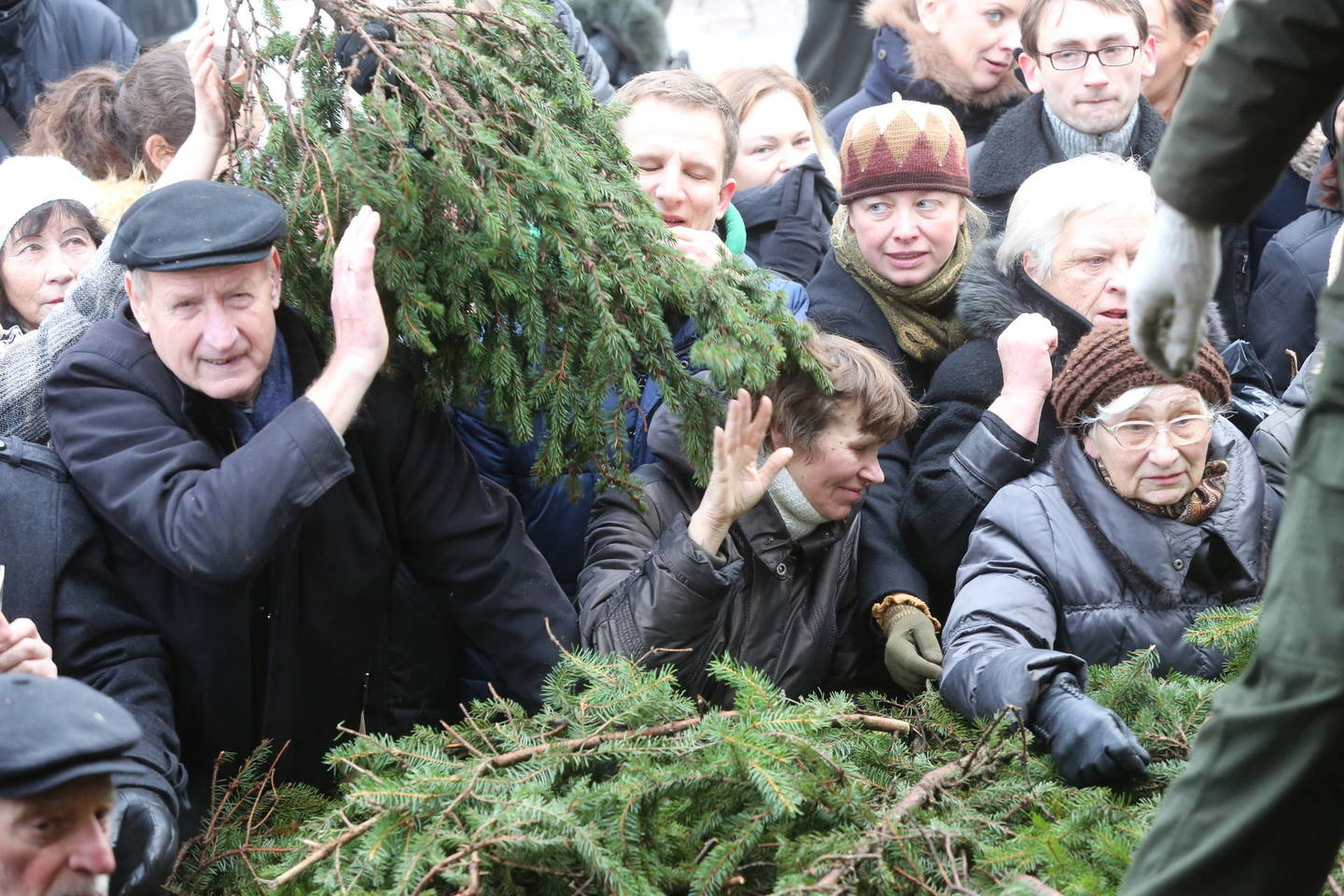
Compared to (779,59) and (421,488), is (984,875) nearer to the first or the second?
(421,488)

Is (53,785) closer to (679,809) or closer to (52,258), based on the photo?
(679,809)

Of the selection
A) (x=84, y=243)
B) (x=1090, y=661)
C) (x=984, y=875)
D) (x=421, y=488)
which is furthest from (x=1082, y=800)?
(x=84, y=243)

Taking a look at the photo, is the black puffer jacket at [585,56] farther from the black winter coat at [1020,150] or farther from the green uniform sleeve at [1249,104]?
the green uniform sleeve at [1249,104]

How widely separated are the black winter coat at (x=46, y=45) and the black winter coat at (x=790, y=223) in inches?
106

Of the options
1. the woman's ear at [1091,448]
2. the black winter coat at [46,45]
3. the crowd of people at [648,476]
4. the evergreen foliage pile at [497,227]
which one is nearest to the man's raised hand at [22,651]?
the crowd of people at [648,476]

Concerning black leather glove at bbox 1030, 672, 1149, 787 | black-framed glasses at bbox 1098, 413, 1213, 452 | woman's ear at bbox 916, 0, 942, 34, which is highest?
woman's ear at bbox 916, 0, 942, 34

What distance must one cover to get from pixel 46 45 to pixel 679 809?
4986 millimetres

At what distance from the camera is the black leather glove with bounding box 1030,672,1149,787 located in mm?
3377

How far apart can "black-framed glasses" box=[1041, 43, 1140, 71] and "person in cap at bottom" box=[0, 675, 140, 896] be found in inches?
155

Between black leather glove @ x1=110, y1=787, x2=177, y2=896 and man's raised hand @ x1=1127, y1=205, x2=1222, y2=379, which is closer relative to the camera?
man's raised hand @ x1=1127, y1=205, x2=1222, y2=379

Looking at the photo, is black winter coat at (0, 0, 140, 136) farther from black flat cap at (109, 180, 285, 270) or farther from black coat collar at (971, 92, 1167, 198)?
black coat collar at (971, 92, 1167, 198)

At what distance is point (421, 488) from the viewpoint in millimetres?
4105

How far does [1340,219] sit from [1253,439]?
1.33 metres

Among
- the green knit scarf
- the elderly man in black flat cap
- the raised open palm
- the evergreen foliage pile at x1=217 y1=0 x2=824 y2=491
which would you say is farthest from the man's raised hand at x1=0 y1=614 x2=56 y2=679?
the green knit scarf
